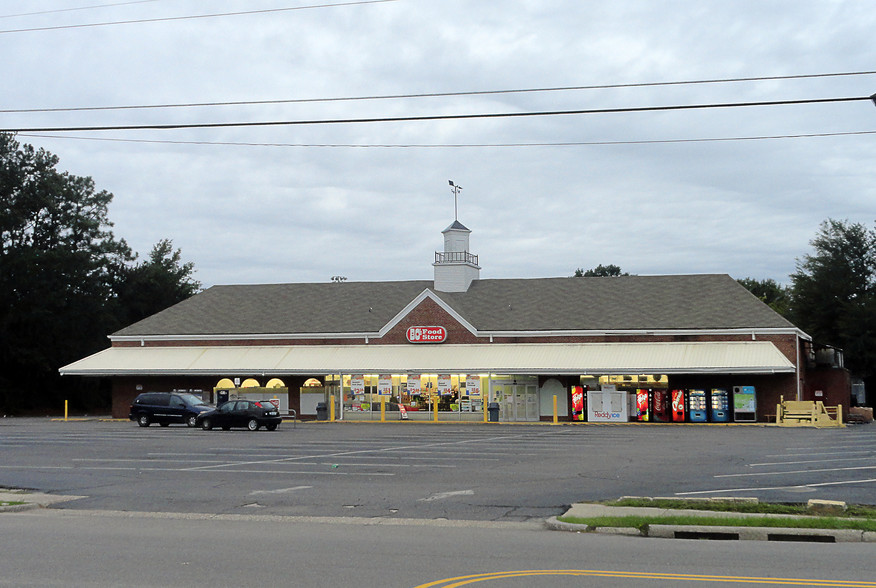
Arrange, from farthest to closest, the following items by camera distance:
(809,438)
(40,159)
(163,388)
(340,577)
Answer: (40,159) → (163,388) → (809,438) → (340,577)

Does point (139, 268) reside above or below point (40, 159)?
below

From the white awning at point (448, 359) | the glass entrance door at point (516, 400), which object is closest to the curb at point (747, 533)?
the white awning at point (448, 359)

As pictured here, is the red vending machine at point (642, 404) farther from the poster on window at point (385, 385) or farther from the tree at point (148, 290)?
the tree at point (148, 290)

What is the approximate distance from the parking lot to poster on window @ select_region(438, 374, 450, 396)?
15342 millimetres

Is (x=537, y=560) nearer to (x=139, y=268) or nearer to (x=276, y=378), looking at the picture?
(x=276, y=378)

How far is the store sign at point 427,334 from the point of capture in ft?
174

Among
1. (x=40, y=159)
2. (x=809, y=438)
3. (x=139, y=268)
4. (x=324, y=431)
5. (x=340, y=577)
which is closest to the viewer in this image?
(x=340, y=577)

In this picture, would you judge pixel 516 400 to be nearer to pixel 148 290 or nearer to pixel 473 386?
pixel 473 386

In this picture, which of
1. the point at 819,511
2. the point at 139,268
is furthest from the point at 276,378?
the point at 819,511

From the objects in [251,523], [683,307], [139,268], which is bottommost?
[251,523]

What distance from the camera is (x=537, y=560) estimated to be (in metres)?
11.1

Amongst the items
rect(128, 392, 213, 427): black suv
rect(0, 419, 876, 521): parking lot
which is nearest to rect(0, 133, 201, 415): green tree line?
rect(128, 392, 213, 427): black suv

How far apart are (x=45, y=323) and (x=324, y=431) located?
118 feet

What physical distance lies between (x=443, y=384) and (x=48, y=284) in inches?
1297
